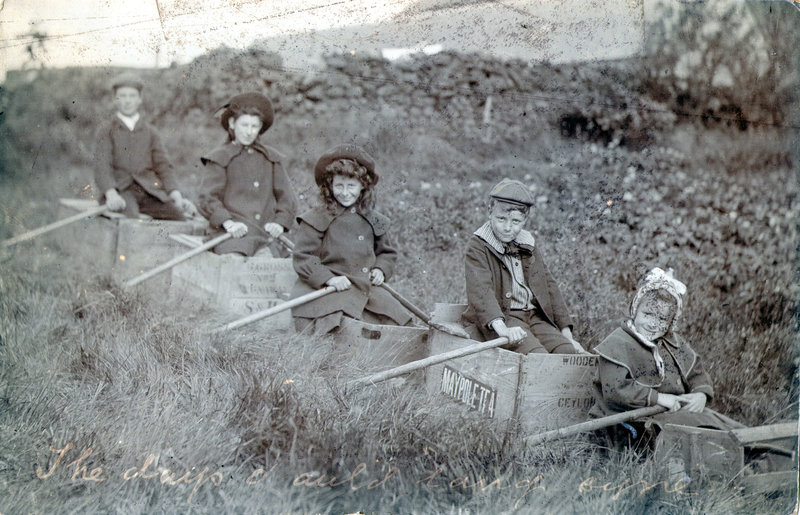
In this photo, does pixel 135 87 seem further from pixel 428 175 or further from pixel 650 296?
pixel 650 296

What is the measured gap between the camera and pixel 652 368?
3.20 m

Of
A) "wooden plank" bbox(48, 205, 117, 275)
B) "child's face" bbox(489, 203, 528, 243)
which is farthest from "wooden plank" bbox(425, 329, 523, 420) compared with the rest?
"wooden plank" bbox(48, 205, 117, 275)

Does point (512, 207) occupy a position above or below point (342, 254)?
above

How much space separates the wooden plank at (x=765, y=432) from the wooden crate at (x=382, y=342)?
1.43 metres

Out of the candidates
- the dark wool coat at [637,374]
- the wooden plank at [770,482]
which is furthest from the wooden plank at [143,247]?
the wooden plank at [770,482]

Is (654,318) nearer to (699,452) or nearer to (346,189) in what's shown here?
(699,452)

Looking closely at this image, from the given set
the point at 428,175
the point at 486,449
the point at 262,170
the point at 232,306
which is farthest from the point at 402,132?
the point at 486,449

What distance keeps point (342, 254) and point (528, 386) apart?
1.11 m

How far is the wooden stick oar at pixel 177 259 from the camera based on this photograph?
3584mm

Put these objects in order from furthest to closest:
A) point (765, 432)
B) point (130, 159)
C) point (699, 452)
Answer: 1. point (130, 159)
2. point (765, 432)
3. point (699, 452)

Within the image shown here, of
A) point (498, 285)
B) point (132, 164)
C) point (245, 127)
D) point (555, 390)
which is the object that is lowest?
point (555, 390)

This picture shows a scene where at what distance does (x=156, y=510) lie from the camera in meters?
3.08

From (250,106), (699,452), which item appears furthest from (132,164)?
(699,452)

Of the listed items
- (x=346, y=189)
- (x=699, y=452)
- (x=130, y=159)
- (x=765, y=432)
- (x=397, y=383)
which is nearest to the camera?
(x=699, y=452)
